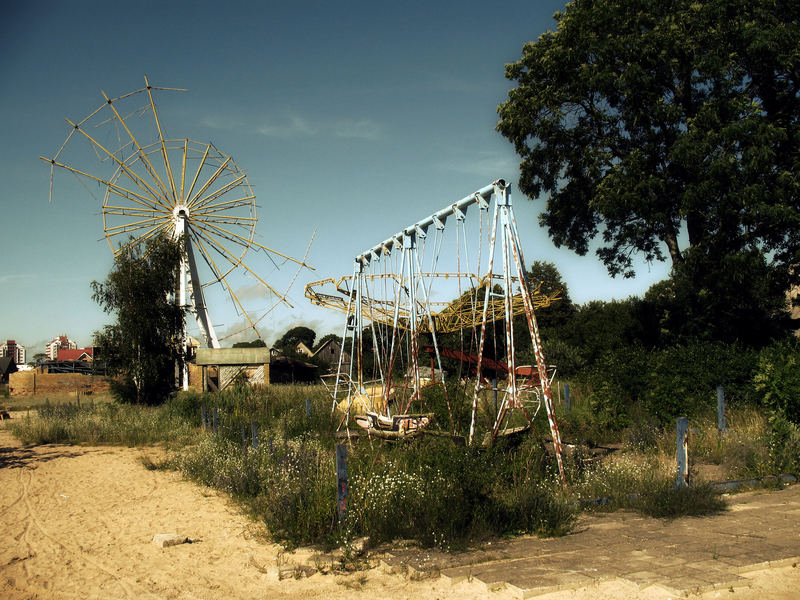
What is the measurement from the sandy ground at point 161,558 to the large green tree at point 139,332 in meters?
10.5

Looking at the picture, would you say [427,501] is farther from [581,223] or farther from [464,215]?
[581,223]

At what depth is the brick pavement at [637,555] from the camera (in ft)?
16.9

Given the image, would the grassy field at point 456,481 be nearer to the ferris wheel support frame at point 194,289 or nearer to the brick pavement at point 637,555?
the brick pavement at point 637,555

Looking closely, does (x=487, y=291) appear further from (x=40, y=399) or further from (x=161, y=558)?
(x=40, y=399)

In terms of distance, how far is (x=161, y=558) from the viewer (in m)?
6.83

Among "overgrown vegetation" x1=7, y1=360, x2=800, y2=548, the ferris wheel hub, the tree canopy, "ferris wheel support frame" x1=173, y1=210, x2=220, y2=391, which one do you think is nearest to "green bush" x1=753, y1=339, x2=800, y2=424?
"overgrown vegetation" x1=7, y1=360, x2=800, y2=548

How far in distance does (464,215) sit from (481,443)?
13.3 ft

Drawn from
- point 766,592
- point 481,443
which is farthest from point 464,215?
point 766,592

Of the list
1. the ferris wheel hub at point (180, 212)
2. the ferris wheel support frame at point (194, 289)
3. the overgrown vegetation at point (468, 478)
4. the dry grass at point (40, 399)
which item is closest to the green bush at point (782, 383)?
the overgrown vegetation at point (468, 478)

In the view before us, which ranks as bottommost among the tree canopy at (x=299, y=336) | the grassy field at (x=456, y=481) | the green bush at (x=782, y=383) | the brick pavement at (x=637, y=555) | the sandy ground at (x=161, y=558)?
the sandy ground at (x=161, y=558)

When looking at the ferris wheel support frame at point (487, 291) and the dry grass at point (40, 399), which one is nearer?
the ferris wheel support frame at point (487, 291)

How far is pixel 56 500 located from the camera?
10.1 metres

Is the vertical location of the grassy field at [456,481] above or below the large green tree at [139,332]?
below

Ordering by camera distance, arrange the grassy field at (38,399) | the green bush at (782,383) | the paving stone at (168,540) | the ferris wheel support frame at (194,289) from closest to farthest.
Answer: the paving stone at (168,540), the green bush at (782,383), the grassy field at (38,399), the ferris wheel support frame at (194,289)
